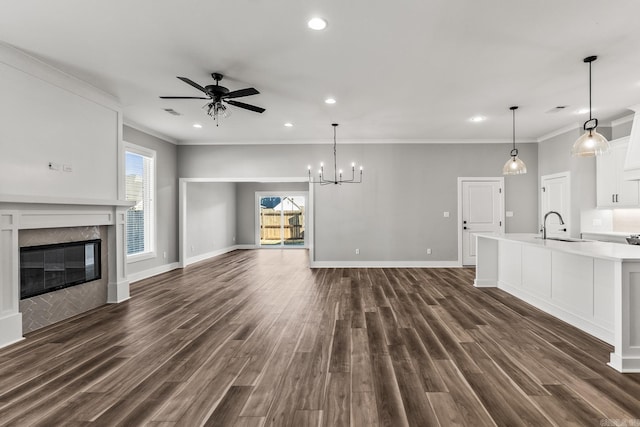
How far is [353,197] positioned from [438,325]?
13.4ft

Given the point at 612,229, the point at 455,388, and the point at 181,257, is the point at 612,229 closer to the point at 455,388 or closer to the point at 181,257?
the point at 455,388

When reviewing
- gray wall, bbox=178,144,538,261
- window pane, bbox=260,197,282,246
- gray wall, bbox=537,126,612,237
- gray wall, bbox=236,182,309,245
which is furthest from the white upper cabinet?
window pane, bbox=260,197,282,246

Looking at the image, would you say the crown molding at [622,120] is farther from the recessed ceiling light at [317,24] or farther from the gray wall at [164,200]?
the gray wall at [164,200]

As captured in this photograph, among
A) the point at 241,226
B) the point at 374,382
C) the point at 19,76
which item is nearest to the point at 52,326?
the point at 19,76

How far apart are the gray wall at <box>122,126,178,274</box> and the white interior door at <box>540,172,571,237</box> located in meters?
8.06

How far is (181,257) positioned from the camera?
7.23 meters

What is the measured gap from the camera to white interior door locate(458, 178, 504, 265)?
712 centimetres

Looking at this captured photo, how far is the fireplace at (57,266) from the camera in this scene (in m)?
3.40

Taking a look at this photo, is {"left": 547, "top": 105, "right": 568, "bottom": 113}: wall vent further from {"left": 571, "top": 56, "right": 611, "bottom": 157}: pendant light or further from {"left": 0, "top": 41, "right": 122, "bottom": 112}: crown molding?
{"left": 0, "top": 41, "right": 122, "bottom": 112}: crown molding

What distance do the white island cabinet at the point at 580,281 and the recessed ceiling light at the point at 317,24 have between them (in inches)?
121

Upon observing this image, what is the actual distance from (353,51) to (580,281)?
3.42m

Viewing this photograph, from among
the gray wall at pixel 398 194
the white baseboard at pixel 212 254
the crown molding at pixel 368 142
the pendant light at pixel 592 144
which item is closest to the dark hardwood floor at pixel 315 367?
the pendant light at pixel 592 144

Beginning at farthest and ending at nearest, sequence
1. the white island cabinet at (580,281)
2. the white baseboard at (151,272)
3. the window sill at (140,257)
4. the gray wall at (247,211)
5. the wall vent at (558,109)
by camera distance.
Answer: the gray wall at (247,211) → the white baseboard at (151,272) → the window sill at (140,257) → the wall vent at (558,109) → the white island cabinet at (580,281)

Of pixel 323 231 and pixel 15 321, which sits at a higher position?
pixel 323 231
